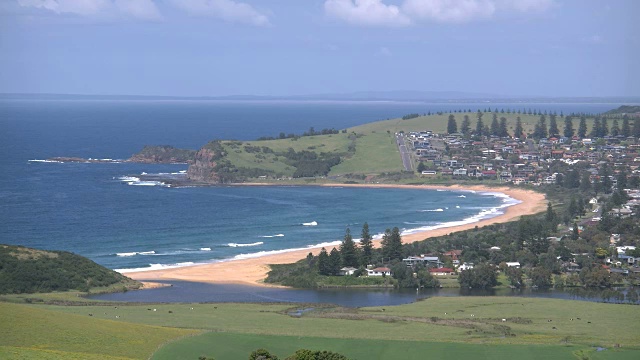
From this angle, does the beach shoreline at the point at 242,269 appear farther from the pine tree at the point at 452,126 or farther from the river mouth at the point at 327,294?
the pine tree at the point at 452,126

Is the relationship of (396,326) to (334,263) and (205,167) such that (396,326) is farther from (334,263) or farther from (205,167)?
(205,167)

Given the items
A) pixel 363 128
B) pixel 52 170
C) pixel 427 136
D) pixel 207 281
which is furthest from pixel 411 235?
pixel 363 128

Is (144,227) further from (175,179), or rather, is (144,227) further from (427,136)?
(427,136)

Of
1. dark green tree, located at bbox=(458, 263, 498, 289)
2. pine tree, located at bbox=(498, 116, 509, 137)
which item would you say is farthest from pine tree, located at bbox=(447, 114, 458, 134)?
dark green tree, located at bbox=(458, 263, 498, 289)

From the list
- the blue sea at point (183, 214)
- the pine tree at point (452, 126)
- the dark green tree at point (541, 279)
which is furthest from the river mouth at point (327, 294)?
the pine tree at point (452, 126)

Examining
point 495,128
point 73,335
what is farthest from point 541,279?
point 495,128

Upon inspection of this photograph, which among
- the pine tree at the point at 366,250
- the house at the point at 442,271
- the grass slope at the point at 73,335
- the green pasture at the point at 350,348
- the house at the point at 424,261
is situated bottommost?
the house at the point at 442,271
